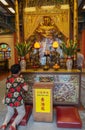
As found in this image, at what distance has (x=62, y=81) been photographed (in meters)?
4.06

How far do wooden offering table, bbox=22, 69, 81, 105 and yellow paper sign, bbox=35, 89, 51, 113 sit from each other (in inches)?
33.4

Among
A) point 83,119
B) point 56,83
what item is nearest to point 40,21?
point 56,83

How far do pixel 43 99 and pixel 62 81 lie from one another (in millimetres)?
1008

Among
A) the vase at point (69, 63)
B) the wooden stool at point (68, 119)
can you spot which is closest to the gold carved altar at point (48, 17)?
the vase at point (69, 63)

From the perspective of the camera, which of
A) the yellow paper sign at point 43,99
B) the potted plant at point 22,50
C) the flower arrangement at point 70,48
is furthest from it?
the potted plant at point 22,50

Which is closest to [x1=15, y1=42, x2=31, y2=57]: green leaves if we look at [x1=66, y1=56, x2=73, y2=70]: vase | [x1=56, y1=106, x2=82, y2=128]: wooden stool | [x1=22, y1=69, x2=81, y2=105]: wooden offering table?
[x1=22, y1=69, x2=81, y2=105]: wooden offering table

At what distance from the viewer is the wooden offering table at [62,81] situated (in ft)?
13.2

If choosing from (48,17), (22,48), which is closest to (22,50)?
(22,48)

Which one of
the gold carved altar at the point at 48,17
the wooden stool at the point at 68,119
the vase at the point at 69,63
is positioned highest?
the gold carved altar at the point at 48,17

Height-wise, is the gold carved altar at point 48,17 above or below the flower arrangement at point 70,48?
above

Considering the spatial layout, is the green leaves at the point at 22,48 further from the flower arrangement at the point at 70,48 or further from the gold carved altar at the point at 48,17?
the flower arrangement at the point at 70,48

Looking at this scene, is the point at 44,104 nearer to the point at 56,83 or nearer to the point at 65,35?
the point at 56,83

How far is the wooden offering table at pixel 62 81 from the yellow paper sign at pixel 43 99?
2.78 ft

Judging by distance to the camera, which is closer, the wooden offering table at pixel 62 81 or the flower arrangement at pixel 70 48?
the wooden offering table at pixel 62 81
